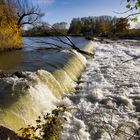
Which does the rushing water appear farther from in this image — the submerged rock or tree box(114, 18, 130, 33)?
tree box(114, 18, 130, 33)

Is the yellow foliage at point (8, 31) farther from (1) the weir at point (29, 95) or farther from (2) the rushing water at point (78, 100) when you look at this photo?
(1) the weir at point (29, 95)

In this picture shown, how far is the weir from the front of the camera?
6770 millimetres

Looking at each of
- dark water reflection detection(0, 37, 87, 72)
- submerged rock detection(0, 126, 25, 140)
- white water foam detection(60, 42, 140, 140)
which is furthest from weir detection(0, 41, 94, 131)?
submerged rock detection(0, 126, 25, 140)

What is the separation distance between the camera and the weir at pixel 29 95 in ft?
22.2

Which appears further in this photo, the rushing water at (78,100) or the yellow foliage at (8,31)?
the yellow foliage at (8,31)

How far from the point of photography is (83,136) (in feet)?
21.8

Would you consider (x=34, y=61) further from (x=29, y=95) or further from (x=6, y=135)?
(x=6, y=135)

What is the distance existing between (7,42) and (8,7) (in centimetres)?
289

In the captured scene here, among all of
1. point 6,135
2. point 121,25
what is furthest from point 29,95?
point 121,25

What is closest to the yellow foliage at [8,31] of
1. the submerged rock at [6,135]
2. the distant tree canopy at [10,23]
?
the distant tree canopy at [10,23]

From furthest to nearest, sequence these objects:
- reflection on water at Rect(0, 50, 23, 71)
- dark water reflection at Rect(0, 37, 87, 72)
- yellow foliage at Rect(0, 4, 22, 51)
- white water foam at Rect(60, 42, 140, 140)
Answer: yellow foliage at Rect(0, 4, 22, 51)
reflection on water at Rect(0, 50, 23, 71)
dark water reflection at Rect(0, 37, 87, 72)
white water foam at Rect(60, 42, 140, 140)

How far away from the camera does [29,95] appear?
8.13 m

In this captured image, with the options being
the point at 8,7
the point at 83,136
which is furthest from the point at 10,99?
the point at 8,7

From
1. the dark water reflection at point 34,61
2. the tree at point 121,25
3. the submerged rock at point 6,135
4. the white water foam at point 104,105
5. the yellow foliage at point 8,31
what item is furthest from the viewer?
the yellow foliage at point 8,31
